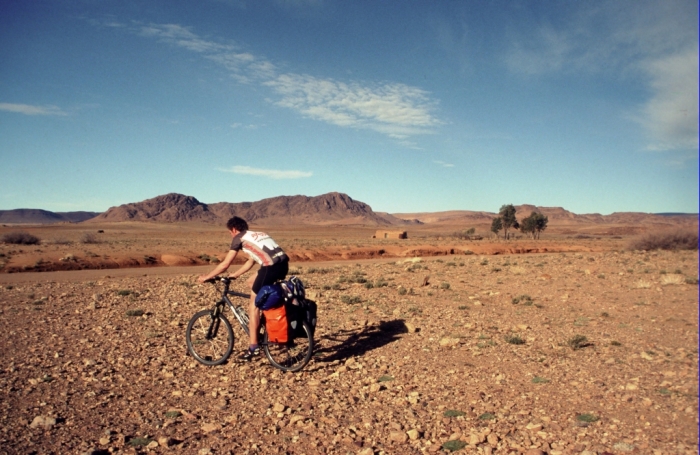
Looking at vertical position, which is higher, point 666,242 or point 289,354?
point 666,242

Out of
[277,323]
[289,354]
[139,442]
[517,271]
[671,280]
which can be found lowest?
[139,442]

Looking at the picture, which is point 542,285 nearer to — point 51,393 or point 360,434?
point 360,434

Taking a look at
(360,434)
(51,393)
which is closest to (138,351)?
(51,393)

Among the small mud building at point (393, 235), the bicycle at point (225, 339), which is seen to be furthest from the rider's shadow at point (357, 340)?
the small mud building at point (393, 235)

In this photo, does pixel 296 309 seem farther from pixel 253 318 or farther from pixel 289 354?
pixel 289 354

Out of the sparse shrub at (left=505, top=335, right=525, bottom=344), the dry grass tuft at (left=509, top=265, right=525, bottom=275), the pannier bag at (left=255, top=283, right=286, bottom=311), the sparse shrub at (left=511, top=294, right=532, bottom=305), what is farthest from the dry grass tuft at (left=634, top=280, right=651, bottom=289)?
the pannier bag at (left=255, top=283, right=286, bottom=311)

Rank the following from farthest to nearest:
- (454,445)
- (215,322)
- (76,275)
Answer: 1. (76,275)
2. (215,322)
3. (454,445)

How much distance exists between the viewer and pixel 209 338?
739 cm

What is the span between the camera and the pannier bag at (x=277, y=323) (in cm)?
666

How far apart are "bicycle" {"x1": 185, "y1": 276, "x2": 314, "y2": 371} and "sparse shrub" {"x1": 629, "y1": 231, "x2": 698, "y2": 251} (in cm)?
3220

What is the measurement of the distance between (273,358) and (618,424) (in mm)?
4482

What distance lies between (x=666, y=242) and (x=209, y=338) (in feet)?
119

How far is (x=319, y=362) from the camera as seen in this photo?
7.48 m

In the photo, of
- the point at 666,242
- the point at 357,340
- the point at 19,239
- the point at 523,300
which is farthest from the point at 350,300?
the point at 19,239
